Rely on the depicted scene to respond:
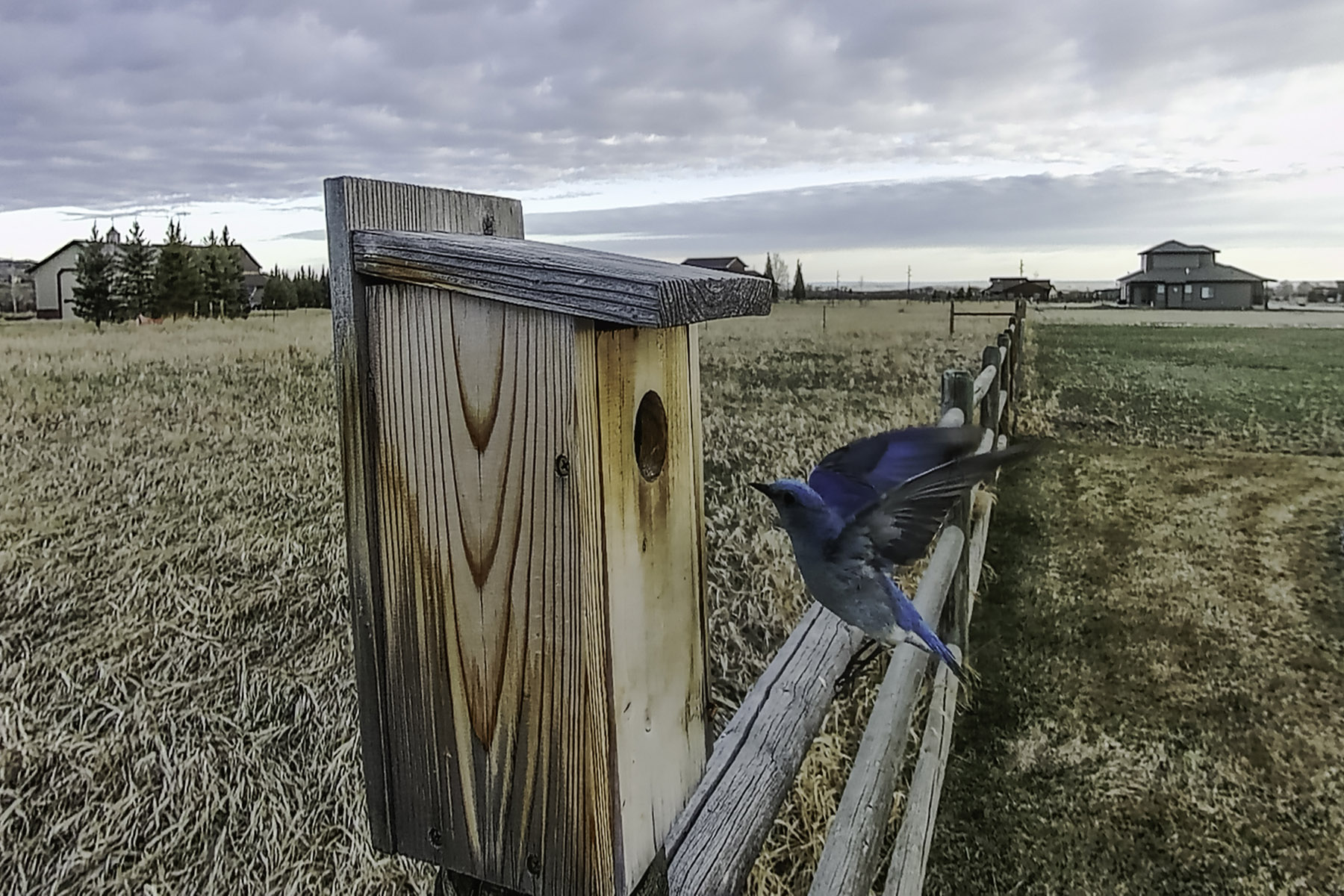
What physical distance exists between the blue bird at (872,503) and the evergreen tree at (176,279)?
6.47 meters

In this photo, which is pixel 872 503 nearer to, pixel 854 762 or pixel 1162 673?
pixel 854 762

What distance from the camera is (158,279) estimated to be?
23.9ft

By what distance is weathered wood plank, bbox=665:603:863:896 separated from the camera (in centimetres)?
122

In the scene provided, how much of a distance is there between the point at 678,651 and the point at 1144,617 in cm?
483

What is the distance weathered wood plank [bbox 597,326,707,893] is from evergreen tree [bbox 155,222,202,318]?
6659mm

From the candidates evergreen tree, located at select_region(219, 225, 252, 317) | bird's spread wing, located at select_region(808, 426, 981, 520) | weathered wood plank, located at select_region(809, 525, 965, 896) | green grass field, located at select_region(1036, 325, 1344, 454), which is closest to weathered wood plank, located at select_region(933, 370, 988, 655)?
weathered wood plank, located at select_region(809, 525, 965, 896)

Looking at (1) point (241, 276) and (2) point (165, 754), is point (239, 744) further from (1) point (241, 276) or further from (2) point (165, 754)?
(1) point (241, 276)

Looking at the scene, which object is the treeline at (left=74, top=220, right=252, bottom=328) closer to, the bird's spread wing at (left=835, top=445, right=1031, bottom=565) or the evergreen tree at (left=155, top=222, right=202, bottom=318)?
the evergreen tree at (left=155, top=222, right=202, bottom=318)

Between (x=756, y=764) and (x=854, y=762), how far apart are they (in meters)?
1.14

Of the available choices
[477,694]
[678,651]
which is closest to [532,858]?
[477,694]

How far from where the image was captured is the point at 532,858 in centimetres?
87

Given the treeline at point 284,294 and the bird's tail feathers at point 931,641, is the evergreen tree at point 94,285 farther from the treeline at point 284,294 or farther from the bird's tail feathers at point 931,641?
the bird's tail feathers at point 931,641

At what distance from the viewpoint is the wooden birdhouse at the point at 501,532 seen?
0.79m

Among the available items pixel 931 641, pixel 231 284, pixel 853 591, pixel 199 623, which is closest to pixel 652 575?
pixel 853 591
